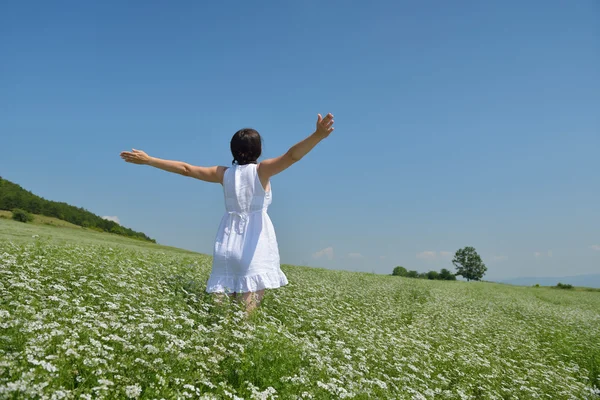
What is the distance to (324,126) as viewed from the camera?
5457 mm

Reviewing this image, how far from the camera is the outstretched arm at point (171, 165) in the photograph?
6.75m

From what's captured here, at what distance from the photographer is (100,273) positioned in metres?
7.79

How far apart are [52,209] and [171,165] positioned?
3993 centimetres

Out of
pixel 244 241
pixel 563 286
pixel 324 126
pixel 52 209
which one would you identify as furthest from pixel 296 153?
pixel 563 286

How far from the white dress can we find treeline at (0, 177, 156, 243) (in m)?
36.1

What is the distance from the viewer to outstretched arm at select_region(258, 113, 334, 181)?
5449 mm

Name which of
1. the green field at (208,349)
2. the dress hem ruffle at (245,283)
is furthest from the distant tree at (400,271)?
the dress hem ruffle at (245,283)

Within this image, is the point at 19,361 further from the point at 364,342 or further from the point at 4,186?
the point at 4,186

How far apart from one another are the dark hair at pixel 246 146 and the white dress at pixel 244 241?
16 cm

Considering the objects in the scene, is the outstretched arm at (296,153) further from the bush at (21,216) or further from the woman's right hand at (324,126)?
the bush at (21,216)

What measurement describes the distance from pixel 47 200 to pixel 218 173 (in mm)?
→ 42034

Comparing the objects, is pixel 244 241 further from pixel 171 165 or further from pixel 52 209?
pixel 52 209

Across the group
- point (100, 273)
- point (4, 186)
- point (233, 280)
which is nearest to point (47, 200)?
point (4, 186)

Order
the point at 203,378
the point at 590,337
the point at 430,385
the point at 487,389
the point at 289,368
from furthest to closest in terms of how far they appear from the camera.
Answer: the point at 590,337 < the point at 487,389 < the point at 430,385 < the point at 289,368 < the point at 203,378
